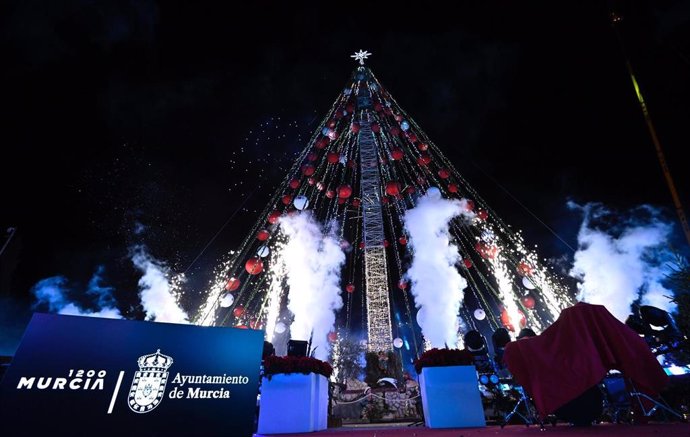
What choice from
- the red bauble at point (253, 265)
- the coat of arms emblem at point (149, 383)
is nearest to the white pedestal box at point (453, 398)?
the coat of arms emblem at point (149, 383)

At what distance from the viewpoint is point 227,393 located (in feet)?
10.6

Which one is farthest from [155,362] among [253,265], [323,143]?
[323,143]

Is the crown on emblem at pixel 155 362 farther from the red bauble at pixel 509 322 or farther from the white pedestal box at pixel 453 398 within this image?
the red bauble at pixel 509 322

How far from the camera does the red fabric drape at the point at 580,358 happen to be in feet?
12.0

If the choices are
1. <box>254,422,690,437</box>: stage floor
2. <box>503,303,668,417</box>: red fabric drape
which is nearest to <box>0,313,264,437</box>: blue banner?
<box>254,422,690,437</box>: stage floor

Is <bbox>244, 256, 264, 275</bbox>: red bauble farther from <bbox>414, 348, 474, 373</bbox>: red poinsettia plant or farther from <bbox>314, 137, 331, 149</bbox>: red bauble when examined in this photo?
<bbox>414, 348, 474, 373</bbox>: red poinsettia plant

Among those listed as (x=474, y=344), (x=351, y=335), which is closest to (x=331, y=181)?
(x=474, y=344)

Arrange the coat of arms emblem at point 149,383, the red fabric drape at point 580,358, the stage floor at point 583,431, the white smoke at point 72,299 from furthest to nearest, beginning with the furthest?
the white smoke at point 72,299, the red fabric drape at point 580,358, the stage floor at point 583,431, the coat of arms emblem at point 149,383

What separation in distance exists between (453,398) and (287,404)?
2990 mm

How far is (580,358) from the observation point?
3770 millimetres

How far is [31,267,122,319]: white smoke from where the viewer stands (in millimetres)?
18312

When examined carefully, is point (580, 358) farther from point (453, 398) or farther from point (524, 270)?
point (524, 270)

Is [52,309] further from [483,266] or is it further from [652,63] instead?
[652,63]

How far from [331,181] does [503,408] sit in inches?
356
